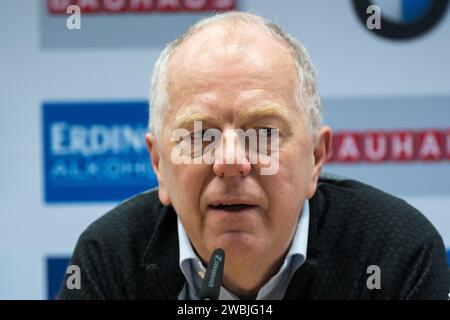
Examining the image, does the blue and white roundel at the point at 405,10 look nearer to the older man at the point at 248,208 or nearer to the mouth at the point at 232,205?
the older man at the point at 248,208

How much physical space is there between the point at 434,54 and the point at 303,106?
120 cm

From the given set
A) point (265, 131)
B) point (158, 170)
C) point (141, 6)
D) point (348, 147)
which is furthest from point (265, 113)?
point (141, 6)

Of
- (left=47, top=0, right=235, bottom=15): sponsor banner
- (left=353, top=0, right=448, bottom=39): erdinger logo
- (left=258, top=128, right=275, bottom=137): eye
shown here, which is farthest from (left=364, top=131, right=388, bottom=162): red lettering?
(left=258, top=128, right=275, bottom=137): eye

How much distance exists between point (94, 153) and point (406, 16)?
117 cm

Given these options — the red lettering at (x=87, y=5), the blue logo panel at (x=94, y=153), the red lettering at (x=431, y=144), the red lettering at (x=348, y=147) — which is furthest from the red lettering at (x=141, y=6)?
the red lettering at (x=431, y=144)

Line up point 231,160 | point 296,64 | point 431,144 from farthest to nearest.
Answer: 1. point 431,144
2. point 296,64
3. point 231,160

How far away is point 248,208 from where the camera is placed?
1029 mm

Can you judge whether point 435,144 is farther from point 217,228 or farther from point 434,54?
point 217,228

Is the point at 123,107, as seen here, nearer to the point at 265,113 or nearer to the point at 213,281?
the point at 265,113

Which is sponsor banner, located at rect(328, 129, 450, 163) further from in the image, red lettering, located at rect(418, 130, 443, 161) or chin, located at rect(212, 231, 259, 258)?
chin, located at rect(212, 231, 259, 258)

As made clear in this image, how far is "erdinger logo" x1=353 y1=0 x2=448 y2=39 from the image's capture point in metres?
2.16

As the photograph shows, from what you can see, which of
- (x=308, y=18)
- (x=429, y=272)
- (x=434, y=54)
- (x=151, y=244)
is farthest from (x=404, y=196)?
(x=151, y=244)

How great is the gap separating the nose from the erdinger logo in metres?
1.31
